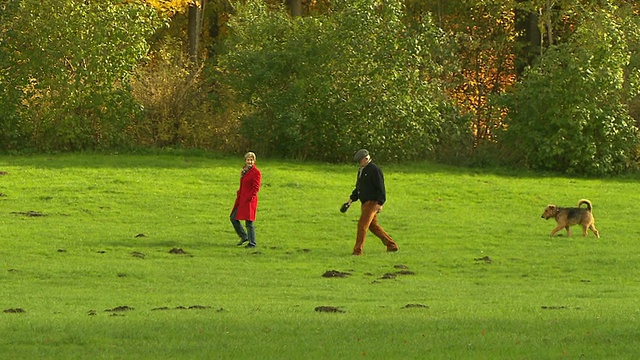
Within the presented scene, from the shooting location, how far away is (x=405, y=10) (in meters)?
54.8

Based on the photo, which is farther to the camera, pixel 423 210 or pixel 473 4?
pixel 473 4

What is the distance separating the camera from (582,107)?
46125 millimetres

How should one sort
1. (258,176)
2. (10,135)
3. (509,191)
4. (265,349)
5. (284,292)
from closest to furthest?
(265,349) < (284,292) < (258,176) < (509,191) < (10,135)

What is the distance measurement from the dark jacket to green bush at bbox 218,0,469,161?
59.9 feet

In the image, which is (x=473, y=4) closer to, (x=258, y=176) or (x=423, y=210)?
(x=423, y=210)

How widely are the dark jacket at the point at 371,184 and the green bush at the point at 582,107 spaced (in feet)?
68.4

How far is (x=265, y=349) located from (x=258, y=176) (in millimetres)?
14498

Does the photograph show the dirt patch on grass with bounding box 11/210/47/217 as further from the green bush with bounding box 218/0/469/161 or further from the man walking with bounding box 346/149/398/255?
the green bush with bounding box 218/0/469/161

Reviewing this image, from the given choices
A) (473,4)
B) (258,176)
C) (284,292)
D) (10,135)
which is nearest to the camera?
(284,292)

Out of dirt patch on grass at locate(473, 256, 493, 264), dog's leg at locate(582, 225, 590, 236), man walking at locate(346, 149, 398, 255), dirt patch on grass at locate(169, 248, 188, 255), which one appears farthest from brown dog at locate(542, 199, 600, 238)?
dirt patch on grass at locate(169, 248, 188, 255)

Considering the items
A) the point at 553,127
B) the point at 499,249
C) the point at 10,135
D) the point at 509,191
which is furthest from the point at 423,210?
the point at 10,135

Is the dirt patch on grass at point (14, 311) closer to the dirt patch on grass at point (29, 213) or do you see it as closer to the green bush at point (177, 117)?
the dirt patch on grass at point (29, 213)

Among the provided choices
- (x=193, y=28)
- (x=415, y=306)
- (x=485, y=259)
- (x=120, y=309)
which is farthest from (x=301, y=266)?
(x=193, y=28)

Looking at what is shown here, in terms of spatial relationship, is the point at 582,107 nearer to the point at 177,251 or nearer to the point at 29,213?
the point at 29,213
